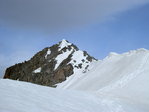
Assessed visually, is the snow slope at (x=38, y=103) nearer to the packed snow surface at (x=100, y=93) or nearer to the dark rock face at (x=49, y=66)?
the packed snow surface at (x=100, y=93)

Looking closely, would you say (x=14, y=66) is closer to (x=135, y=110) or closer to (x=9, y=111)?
(x=135, y=110)

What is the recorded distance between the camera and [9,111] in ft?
25.7

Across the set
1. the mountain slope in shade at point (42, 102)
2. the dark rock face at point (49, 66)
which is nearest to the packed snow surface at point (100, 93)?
the mountain slope in shade at point (42, 102)

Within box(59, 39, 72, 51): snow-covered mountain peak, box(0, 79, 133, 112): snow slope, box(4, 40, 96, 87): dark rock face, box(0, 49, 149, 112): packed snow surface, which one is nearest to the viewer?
box(0, 79, 133, 112): snow slope

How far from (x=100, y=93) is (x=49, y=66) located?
4845 centimetres

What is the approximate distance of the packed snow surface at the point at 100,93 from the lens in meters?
10.8

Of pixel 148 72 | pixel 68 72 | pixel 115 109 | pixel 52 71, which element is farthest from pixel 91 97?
pixel 52 71

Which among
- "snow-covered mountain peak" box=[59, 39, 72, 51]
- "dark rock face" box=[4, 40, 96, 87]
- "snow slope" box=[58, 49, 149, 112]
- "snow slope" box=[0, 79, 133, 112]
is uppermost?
"snow-covered mountain peak" box=[59, 39, 72, 51]

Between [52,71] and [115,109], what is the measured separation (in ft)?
165

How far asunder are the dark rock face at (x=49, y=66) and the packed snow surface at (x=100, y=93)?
2222cm

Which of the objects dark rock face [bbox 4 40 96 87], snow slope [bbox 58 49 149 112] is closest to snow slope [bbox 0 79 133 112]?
snow slope [bbox 58 49 149 112]

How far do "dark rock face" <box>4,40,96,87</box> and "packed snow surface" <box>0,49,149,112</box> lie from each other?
22.2 m

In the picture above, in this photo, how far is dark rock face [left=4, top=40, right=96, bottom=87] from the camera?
59412 mm

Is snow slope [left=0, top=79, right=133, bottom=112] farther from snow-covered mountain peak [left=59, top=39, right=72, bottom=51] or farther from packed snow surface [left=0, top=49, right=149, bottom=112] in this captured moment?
snow-covered mountain peak [left=59, top=39, right=72, bottom=51]
